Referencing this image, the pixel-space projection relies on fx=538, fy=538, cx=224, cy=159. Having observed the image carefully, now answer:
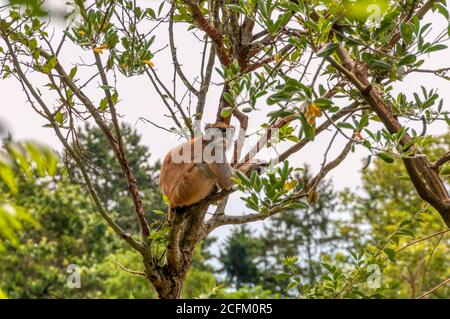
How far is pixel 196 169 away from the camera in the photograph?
382 centimetres

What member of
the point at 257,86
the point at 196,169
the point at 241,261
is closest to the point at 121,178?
the point at 241,261

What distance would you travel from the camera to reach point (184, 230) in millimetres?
2873

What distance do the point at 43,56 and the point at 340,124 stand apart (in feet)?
6.00

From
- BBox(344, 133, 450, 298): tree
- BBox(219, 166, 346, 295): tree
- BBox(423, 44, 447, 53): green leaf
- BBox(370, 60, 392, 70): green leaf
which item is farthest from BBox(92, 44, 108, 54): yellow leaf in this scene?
BBox(219, 166, 346, 295): tree

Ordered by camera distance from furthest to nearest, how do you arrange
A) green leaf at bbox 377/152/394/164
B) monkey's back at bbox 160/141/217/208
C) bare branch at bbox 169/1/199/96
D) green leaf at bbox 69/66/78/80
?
monkey's back at bbox 160/141/217/208 → bare branch at bbox 169/1/199/96 → green leaf at bbox 69/66/78/80 → green leaf at bbox 377/152/394/164

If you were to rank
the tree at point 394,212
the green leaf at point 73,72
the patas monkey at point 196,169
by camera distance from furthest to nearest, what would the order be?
the tree at point 394,212 < the patas monkey at point 196,169 < the green leaf at point 73,72

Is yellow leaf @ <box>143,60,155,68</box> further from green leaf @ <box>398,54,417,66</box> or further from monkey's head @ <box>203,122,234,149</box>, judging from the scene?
green leaf @ <box>398,54,417,66</box>

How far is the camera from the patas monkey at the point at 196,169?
11.5ft

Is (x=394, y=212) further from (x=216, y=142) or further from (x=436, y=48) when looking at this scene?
(x=436, y=48)

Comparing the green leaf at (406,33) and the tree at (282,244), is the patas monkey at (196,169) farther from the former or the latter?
the tree at (282,244)

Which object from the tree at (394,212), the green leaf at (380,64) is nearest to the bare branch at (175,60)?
the green leaf at (380,64)

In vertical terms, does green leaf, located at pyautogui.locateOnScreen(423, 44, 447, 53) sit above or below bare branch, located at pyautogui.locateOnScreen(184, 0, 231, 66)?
below

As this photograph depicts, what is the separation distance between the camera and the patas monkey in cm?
349
